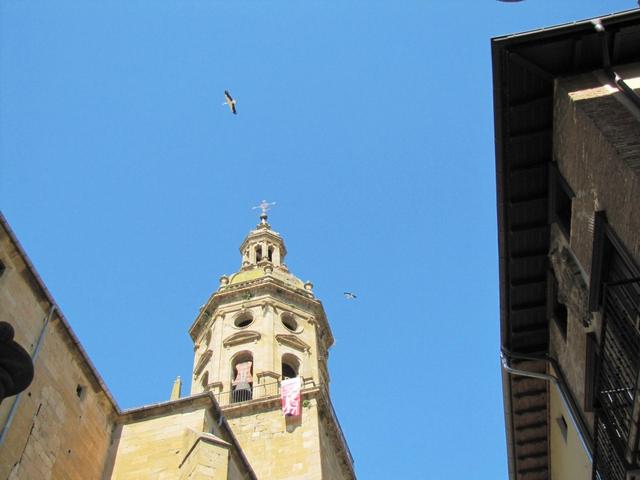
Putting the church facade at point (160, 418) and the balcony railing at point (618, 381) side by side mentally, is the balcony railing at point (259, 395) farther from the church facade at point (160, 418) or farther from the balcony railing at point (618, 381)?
the balcony railing at point (618, 381)

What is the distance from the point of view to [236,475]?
1759 centimetres

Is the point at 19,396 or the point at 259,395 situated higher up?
the point at 259,395

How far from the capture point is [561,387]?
13.7 meters

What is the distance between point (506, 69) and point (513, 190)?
2077mm

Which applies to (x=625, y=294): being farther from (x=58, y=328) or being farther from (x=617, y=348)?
(x=58, y=328)

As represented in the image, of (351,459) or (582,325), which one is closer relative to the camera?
(582,325)

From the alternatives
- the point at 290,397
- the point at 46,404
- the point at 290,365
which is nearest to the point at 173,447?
the point at 46,404

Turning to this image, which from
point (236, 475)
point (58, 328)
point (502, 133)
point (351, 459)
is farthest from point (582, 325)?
point (351, 459)

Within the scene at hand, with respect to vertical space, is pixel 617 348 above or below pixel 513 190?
below

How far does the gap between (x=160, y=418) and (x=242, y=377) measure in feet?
44.5

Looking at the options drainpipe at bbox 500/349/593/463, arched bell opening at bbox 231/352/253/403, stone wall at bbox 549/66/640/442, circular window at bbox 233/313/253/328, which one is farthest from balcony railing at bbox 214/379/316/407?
stone wall at bbox 549/66/640/442

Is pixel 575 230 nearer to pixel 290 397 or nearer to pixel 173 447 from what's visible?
pixel 173 447

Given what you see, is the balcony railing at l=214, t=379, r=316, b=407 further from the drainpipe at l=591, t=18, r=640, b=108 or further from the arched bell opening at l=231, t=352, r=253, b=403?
the drainpipe at l=591, t=18, r=640, b=108

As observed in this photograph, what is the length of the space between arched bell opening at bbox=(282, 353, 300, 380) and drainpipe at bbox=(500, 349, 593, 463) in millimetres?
19214
